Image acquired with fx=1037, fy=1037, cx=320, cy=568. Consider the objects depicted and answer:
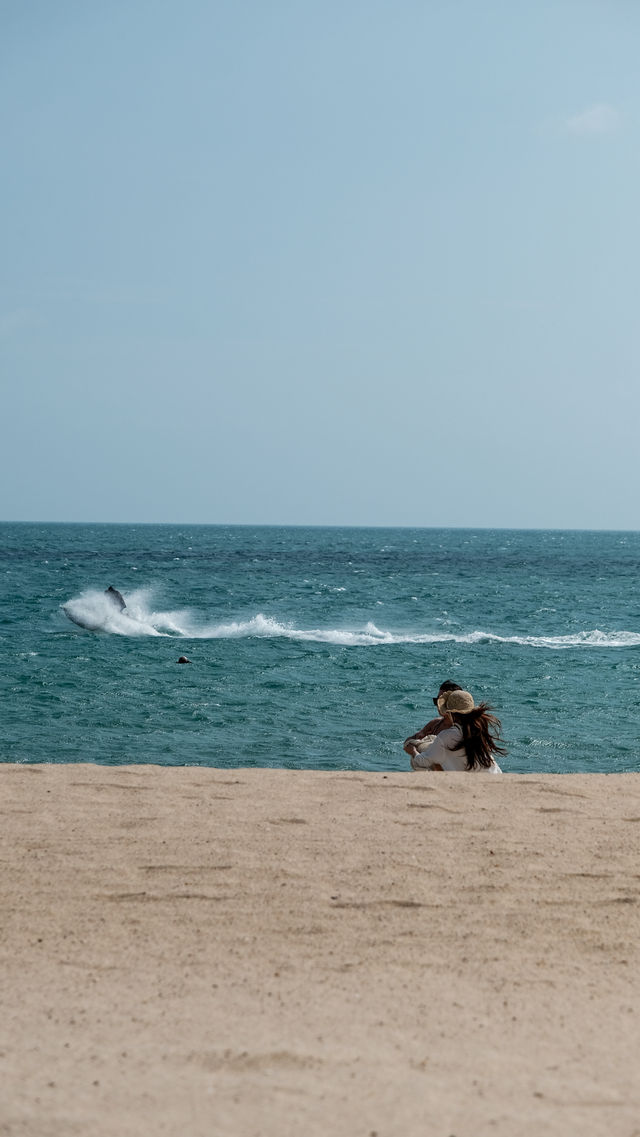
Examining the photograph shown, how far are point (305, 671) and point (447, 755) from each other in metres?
12.3

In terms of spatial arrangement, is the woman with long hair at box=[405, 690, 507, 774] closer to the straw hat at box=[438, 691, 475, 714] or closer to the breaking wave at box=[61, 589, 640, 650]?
the straw hat at box=[438, 691, 475, 714]

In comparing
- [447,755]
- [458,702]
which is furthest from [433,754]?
[458,702]

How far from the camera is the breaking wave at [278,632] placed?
2695 cm

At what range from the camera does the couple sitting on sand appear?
332 inches

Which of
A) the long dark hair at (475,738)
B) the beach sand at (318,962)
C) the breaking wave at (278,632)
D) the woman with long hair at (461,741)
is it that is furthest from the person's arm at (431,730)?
the breaking wave at (278,632)

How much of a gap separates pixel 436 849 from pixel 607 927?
4.37ft

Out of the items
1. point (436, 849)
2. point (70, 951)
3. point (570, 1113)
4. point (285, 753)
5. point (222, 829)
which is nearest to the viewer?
point (570, 1113)

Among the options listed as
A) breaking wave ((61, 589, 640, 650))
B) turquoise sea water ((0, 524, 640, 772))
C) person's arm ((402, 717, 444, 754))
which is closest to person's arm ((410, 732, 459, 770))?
person's arm ((402, 717, 444, 754))

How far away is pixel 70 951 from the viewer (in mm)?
4832

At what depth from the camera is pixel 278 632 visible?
28500mm

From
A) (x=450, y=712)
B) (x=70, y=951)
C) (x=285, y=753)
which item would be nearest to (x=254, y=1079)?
(x=70, y=951)

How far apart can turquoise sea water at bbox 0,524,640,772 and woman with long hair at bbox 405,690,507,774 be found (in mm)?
3410

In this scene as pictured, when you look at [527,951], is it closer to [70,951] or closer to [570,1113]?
[570,1113]

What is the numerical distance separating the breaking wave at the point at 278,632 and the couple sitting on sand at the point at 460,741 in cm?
1712
